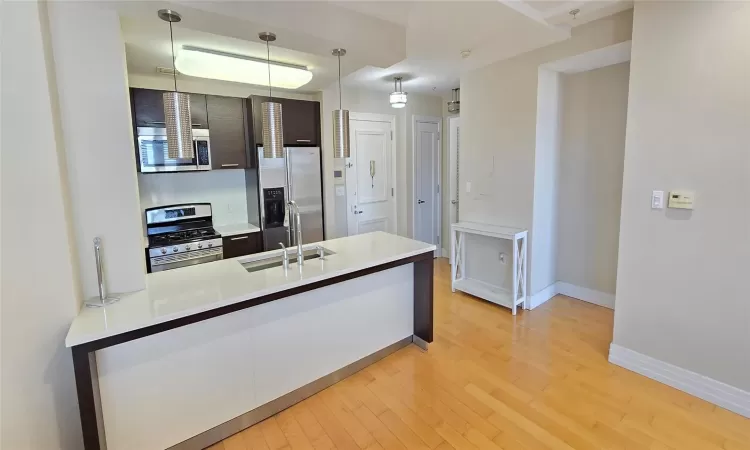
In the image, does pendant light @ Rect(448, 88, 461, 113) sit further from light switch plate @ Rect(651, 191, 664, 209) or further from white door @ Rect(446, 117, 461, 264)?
light switch plate @ Rect(651, 191, 664, 209)

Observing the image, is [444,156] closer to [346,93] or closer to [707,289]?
[346,93]

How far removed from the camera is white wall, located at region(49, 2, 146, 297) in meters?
1.81

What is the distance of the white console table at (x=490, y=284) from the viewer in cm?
366

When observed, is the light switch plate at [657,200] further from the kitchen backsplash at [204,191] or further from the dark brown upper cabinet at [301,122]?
the kitchen backsplash at [204,191]

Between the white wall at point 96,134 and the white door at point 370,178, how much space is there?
3021 mm

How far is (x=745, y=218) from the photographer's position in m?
2.12

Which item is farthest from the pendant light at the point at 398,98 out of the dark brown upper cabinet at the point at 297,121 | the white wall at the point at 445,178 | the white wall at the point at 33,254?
the white wall at the point at 33,254

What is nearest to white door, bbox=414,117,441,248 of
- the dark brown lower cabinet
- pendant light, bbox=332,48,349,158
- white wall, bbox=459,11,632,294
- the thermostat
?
white wall, bbox=459,11,632,294

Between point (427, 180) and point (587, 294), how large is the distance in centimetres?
262

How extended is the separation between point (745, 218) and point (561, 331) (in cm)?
162

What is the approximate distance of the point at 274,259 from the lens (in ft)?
8.84

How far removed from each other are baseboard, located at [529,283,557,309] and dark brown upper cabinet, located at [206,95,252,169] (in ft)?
11.1

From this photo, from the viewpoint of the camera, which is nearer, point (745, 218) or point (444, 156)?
point (745, 218)

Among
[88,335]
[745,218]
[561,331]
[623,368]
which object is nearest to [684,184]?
[745,218]
